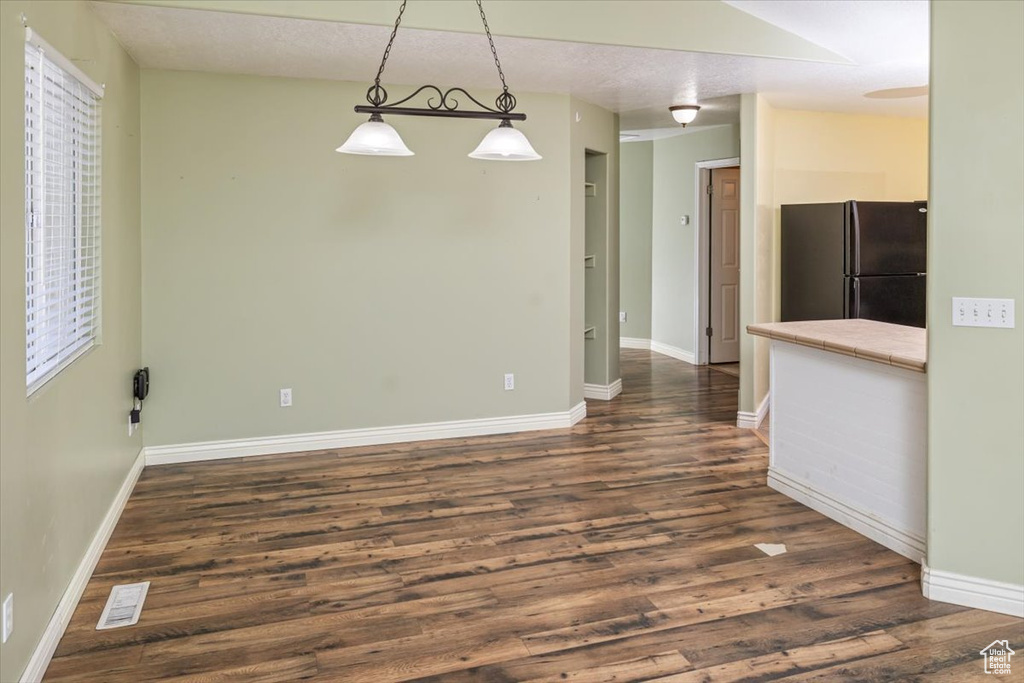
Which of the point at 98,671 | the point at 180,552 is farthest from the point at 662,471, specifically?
the point at 98,671

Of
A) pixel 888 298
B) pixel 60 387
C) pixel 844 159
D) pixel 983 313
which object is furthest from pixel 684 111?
pixel 60 387

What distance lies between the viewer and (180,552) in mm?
3412

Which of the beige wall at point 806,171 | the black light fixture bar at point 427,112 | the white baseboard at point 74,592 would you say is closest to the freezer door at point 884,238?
the beige wall at point 806,171

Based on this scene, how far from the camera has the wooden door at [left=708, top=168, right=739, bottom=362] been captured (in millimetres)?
8281

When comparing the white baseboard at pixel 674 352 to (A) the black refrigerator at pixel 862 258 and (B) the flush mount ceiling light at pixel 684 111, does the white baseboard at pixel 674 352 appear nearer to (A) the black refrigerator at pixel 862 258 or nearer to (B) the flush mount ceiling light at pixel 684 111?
(A) the black refrigerator at pixel 862 258

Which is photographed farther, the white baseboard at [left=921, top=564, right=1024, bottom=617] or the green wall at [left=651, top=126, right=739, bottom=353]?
the green wall at [left=651, top=126, right=739, bottom=353]

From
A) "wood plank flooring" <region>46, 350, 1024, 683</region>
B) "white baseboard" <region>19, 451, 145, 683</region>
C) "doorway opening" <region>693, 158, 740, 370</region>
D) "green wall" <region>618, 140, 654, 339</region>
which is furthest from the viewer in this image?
"green wall" <region>618, 140, 654, 339</region>

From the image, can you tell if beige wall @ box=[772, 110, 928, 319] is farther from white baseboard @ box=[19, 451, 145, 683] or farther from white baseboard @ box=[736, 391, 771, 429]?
white baseboard @ box=[19, 451, 145, 683]

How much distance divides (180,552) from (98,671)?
99cm

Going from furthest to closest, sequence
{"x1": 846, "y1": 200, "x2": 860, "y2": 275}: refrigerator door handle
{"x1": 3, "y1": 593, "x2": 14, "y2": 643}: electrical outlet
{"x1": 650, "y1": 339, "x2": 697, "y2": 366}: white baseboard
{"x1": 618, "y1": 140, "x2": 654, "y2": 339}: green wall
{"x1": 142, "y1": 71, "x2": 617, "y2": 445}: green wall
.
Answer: {"x1": 618, "y1": 140, "x2": 654, "y2": 339}: green wall → {"x1": 650, "y1": 339, "x2": 697, "y2": 366}: white baseboard → {"x1": 846, "y1": 200, "x2": 860, "y2": 275}: refrigerator door handle → {"x1": 142, "y1": 71, "x2": 617, "y2": 445}: green wall → {"x1": 3, "y1": 593, "x2": 14, "y2": 643}: electrical outlet

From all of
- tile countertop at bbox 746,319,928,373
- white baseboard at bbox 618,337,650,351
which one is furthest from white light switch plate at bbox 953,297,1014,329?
white baseboard at bbox 618,337,650,351

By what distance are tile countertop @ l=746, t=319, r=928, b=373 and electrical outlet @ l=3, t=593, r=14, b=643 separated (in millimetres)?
3044

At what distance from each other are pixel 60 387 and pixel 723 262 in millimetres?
6799

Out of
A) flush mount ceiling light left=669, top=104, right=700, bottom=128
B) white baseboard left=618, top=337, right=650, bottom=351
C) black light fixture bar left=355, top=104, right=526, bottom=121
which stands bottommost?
white baseboard left=618, top=337, right=650, bottom=351
